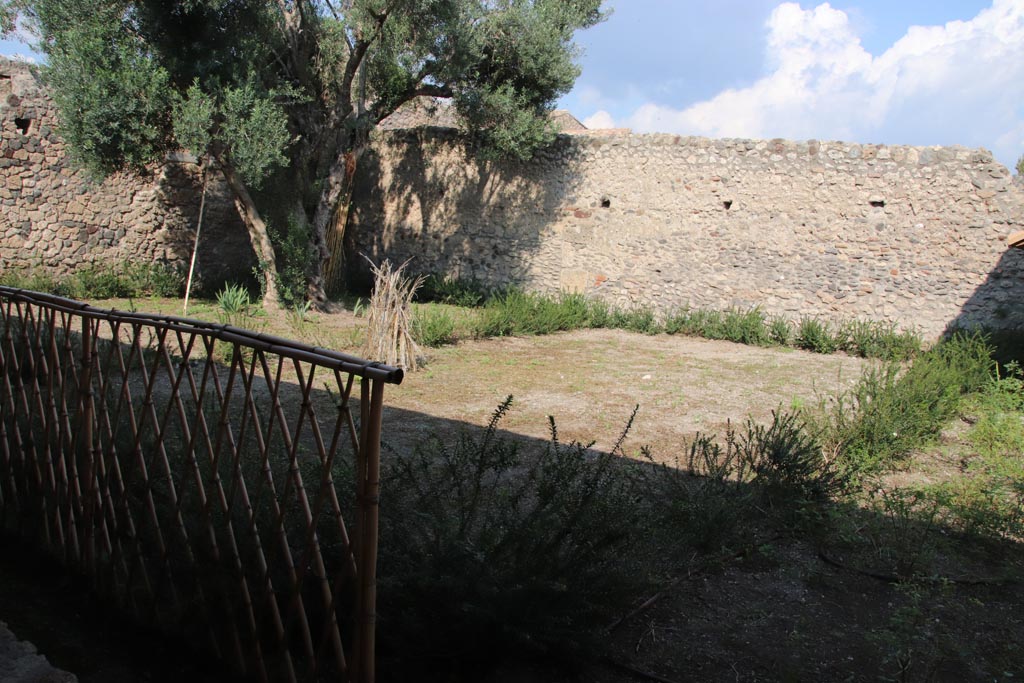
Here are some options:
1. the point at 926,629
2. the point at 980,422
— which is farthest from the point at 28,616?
the point at 980,422

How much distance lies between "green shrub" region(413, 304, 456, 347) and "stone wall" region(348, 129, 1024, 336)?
10.1ft

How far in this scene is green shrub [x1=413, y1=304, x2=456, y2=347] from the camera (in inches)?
287

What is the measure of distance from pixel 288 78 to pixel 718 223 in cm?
577

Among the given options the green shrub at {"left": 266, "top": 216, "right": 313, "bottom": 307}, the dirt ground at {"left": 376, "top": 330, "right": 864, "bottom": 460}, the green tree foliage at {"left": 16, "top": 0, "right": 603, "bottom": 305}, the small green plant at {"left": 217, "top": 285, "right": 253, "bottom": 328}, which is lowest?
the dirt ground at {"left": 376, "top": 330, "right": 864, "bottom": 460}

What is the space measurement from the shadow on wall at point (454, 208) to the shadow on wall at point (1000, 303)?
495cm

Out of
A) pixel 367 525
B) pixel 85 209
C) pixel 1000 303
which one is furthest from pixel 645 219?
pixel 367 525

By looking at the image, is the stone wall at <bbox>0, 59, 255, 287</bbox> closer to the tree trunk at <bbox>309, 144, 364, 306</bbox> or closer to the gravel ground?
the tree trunk at <bbox>309, 144, 364, 306</bbox>

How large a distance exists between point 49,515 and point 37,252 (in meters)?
7.66

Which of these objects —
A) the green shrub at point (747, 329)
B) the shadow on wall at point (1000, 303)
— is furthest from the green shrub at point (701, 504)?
the shadow on wall at point (1000, 303)

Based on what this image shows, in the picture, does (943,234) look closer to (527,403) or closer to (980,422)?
(980,422)

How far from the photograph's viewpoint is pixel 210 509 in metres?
2.04

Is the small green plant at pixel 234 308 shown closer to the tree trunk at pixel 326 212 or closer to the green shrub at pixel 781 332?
the tree trunk at pixel 326 212

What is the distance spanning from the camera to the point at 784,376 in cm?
701

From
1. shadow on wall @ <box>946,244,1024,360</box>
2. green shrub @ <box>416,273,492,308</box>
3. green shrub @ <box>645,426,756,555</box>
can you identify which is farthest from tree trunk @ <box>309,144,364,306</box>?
shadow on wall @ <box>946,244,1024,360</box>
